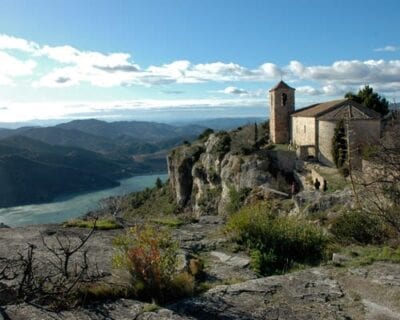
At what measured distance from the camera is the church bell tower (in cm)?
4131

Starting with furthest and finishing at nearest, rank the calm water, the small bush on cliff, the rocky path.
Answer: the calm water < the small bush on cliff < the rocky path

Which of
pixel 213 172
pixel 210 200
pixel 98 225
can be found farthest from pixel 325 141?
pixel 98 225

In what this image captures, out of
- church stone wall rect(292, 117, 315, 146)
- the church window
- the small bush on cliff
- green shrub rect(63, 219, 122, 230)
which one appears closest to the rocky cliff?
church stone wall rect(292, 117, 315, 146)

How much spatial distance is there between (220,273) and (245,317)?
10.1 ft

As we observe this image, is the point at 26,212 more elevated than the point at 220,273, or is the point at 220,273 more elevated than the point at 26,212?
the point at 220,273

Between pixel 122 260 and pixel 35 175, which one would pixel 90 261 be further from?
pixel 35 175

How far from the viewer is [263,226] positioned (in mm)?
9406

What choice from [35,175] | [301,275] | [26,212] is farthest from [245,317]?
[35,175]

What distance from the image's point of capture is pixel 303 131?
36688 mm

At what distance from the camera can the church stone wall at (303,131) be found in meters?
34.7

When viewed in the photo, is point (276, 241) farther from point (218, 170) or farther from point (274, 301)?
point (218, 170)

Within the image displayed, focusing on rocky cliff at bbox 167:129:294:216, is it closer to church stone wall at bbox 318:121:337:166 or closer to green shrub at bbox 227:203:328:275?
church stone wall at bbox 318:121:337:166

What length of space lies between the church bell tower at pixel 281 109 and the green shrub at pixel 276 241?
32.3m

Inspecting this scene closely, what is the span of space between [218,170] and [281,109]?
8291 millimetres
